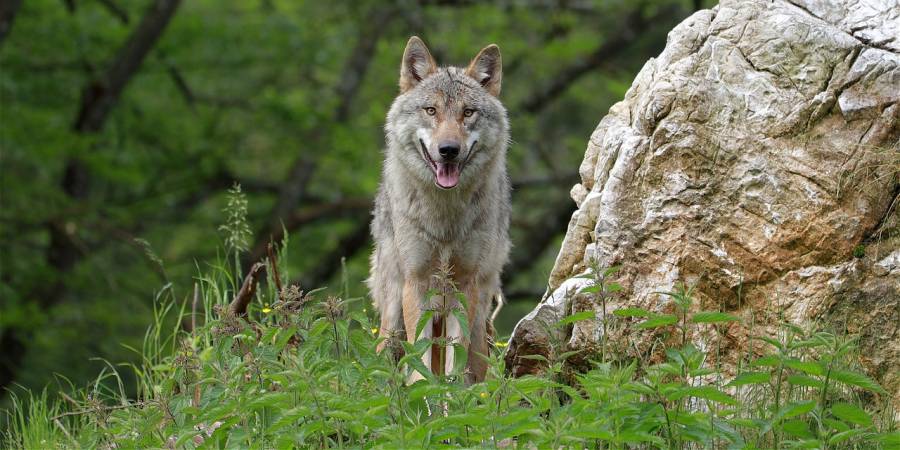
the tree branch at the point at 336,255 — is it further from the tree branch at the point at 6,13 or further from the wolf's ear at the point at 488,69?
the wolf's ear at the point at 488,69

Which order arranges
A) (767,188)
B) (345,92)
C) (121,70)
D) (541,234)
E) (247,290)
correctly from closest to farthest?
(767,188) < (247,290) < (121,70) < (541,234) < (345,92)

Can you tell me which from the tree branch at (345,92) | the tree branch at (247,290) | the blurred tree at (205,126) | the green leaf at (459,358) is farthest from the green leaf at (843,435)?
the tree branch at (345,92)

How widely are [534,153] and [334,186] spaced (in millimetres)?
4560

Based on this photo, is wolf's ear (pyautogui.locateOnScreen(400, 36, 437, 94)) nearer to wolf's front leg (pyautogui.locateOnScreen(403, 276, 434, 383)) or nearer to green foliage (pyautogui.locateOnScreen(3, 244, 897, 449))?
wolf's front leg (pyautogui.locateOnScreen(403, 276, 434, 383))

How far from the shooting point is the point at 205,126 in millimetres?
19859

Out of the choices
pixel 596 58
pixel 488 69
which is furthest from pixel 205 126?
pixel 488 69

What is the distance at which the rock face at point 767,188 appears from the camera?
574 centimetres

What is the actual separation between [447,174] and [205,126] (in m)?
13.4

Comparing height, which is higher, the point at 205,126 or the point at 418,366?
the point at 205,126

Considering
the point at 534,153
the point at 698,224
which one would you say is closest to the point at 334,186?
the point at 534,153

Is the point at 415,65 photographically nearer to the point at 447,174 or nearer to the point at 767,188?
the point at 447,174

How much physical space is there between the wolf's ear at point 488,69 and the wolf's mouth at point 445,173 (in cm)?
93

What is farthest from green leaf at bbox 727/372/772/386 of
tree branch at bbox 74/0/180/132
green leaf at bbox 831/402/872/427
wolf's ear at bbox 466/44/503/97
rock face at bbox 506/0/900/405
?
tree branch at bbox 74/0/180/132

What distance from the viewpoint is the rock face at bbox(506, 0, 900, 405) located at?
18.8ft
